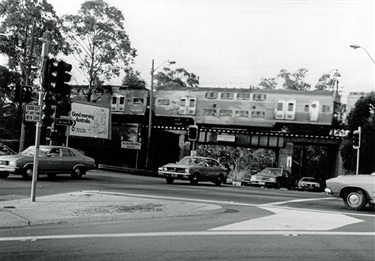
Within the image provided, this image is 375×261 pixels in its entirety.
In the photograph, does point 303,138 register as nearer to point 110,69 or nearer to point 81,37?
point 110,69

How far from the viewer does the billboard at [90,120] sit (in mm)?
37903

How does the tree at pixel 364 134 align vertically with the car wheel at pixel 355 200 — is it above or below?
above

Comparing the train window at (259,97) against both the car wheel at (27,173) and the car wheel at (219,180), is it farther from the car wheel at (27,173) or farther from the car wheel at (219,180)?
the car wheel at (27,173)

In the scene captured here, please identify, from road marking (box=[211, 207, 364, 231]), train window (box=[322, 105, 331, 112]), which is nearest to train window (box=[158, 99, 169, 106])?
train window (box=[322, 105, 331, 112])

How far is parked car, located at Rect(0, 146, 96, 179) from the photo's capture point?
1853cm

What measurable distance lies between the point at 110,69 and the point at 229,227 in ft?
136

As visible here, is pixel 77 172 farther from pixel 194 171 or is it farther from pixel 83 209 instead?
pixel 83 209

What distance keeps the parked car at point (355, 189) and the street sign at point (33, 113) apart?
7.87 meters

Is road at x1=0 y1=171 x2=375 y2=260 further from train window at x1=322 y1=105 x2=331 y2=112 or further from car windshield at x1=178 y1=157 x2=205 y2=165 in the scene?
train window at x1=322 y1=105 x2=331 y2=112

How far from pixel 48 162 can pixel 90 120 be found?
19807mm

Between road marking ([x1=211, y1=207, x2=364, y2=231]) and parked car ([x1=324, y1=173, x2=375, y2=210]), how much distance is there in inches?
54.4

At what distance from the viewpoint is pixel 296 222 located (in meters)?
10.5

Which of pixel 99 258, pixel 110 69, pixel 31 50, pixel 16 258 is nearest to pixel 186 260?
pixel 99 258

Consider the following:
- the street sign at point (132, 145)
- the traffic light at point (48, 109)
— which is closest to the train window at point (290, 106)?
the street sign at point (132, 145)
